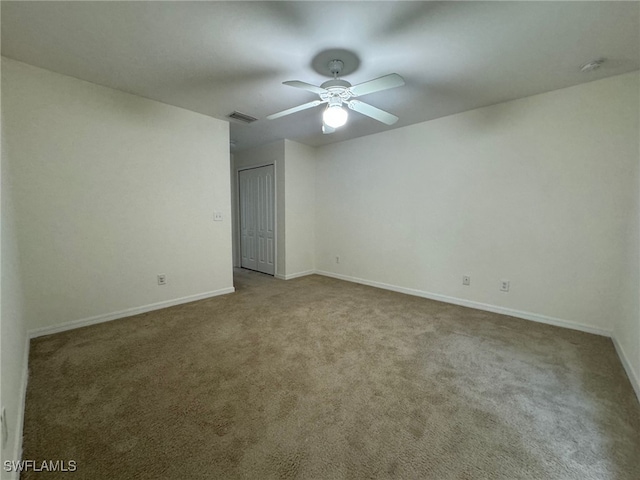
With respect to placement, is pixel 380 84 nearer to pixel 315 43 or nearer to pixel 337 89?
pixel 337 89

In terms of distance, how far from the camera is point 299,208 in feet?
15.4

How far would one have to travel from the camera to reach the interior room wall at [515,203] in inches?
93.2

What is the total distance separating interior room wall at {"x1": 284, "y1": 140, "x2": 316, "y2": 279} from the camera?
177 inches

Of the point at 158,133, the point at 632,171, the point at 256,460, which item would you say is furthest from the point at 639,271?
the point at 158,133

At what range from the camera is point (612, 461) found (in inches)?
48.0

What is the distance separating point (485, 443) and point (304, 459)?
911mm

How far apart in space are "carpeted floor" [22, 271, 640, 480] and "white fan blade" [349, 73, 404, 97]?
2036 millimetres

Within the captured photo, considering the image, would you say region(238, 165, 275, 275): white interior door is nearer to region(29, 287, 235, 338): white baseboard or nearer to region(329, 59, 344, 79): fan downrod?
region(29, 287, 235, 338): white baseboard

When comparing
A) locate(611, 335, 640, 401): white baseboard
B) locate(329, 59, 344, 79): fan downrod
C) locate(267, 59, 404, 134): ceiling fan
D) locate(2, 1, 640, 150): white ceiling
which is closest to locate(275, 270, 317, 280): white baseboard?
locate(2, 1, 640, 150): white ceiling

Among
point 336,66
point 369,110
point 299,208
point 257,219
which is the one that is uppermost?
point 336,66

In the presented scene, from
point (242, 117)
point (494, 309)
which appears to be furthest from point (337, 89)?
point (494, 309)

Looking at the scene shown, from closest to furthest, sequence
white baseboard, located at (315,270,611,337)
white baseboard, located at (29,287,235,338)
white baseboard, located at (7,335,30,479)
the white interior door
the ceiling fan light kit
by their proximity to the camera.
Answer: white baseboard, located at (7,335,30,479) < the ceiling fan light kit < white baseboard, located at (29,287,235,338) < white baseboard, located at (315,270,611,337) < the white interior door

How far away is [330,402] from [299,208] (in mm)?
3505

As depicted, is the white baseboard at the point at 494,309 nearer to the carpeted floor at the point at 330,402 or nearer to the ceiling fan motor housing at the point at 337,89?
the carpeted floor at the point at 330,402
